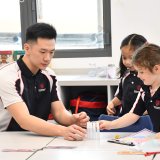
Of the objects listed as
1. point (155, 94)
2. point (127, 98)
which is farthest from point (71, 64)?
point (155, 94)

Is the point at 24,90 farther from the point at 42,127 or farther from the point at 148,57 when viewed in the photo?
the point at 148,57

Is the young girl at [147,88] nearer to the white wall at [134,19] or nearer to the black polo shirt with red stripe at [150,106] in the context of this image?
the black polo shirt with red stripe at [150,106]

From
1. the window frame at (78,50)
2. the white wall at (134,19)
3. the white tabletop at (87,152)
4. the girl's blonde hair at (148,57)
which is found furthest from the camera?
the window frame at (78,50)

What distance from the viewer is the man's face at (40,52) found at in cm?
205

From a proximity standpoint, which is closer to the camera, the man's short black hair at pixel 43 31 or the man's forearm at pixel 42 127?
the man's forearm at pixel 42 127

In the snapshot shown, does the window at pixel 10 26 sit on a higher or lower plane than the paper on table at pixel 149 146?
higher

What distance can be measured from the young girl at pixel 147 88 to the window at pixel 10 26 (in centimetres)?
232

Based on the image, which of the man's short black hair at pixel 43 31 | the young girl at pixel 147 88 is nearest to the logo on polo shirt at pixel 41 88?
the man's short black hair at pixel 43 31

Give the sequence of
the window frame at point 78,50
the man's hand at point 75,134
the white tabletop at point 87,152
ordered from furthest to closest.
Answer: the window frame at point 78,50
the man's hand at point 75,134
the white tabletop at point 87,152

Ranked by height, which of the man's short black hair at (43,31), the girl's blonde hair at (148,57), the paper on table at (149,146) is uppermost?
the man's short black hair at (43,31)

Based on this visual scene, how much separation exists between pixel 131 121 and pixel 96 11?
6.77 feet

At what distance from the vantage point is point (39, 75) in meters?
2.14

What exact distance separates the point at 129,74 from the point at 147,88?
21.2 inches

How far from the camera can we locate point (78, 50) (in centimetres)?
389
